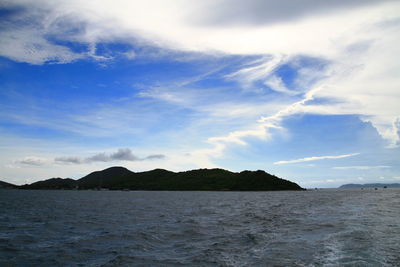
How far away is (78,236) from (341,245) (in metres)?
27.2

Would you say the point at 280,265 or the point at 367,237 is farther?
the point at 367,237

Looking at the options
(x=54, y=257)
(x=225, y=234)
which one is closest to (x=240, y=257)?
(x=225, y=234)

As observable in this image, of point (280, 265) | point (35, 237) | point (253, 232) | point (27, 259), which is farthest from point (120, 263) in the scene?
point (253, 232)

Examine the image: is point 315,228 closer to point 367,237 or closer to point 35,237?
point 367,237

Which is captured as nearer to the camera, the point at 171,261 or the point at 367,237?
the point at 171,261

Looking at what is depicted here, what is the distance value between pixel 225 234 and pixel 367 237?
14.9 metres

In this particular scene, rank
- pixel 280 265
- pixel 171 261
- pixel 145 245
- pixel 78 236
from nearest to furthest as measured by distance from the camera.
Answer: pixel 280 265 < pixel 171 261 < pixel 145 245 < pixel 78 236

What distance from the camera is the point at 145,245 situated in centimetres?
2947

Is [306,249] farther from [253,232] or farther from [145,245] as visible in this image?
[145,245]

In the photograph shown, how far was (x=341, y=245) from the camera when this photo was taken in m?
28.4

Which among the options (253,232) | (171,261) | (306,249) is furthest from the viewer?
(253,232)

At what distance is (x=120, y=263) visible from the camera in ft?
74.9

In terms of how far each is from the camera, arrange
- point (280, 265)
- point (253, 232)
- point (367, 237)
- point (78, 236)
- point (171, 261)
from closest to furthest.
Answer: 1. point (280, 265)
2. point (171, 261)
3. point (367, 237)
4. point (78, 236)
5. point (253, 232)

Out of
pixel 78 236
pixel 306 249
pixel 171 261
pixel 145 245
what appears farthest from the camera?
pixel 78 236
